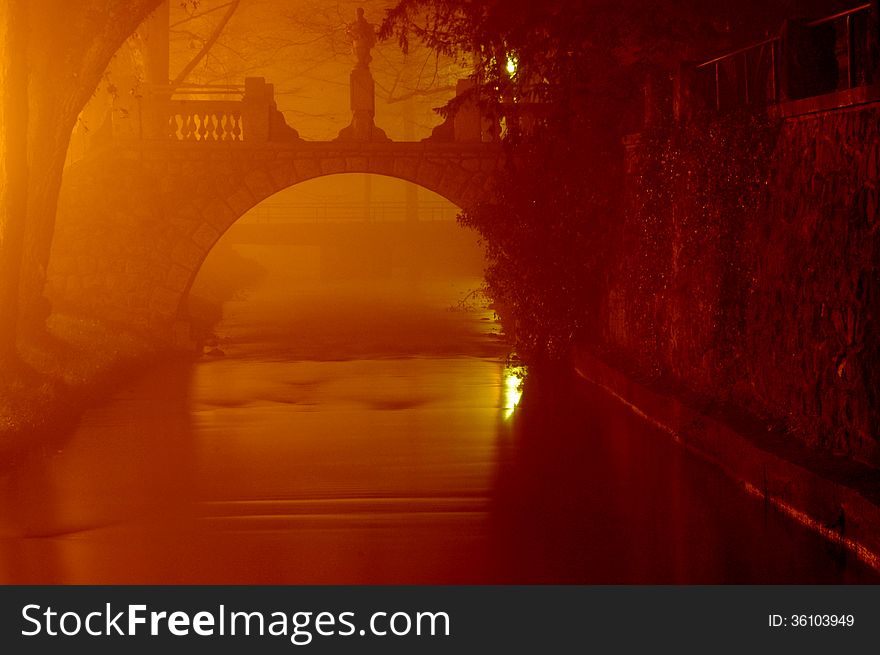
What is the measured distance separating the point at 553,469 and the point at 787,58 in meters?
3.41

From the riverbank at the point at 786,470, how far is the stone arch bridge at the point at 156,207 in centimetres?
1083

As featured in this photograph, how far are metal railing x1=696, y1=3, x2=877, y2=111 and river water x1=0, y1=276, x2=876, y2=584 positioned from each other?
2817mm

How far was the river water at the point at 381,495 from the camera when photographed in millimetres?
7699

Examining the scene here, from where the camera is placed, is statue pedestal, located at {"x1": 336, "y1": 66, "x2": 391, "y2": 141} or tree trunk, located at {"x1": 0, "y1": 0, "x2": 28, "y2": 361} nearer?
tree trunk, located at {"x1": 0, "y1": 0, "x2": 28, "y2": 361}

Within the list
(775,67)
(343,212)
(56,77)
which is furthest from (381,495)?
(343,212)

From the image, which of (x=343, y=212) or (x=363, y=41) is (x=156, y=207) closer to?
(x=363, y=41)

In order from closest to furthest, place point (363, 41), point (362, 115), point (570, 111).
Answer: point (570, 111), point (362, 115), point (363, 41)

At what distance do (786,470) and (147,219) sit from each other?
14887 mm

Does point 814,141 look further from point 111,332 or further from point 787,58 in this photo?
point 111,332

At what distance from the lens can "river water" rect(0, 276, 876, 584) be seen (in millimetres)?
7699

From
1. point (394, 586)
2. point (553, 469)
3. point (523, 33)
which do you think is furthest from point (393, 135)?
point (394, 586)

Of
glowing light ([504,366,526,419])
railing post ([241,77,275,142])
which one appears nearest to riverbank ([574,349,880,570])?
glowing light ([504,366,526,419])

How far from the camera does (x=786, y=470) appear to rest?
8.82 m

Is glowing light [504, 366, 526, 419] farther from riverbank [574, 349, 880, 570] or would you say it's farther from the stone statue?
the stone statue
